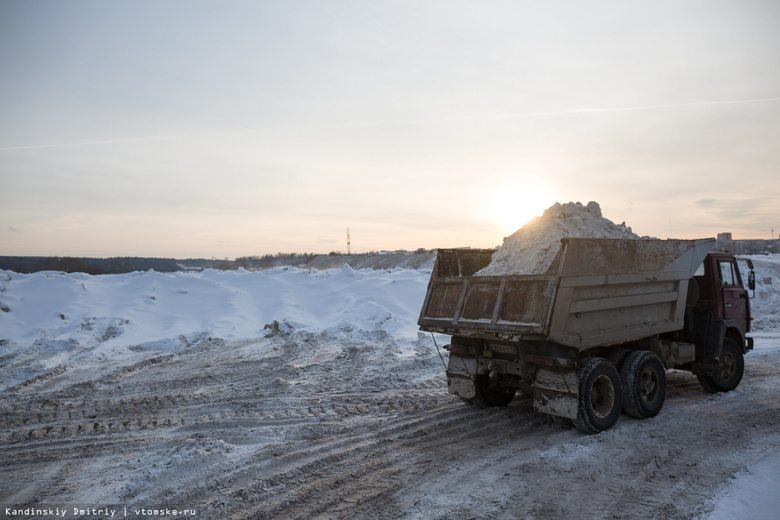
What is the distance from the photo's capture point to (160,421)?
6793 mm

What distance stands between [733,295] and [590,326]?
4.24m

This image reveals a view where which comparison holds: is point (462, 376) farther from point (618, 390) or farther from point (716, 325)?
point (716, 325)

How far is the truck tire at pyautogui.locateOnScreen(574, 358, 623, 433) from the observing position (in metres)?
5.77

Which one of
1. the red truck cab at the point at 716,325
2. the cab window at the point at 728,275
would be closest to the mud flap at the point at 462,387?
the red truck cab at the point at 716,325

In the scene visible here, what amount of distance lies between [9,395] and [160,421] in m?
3.83

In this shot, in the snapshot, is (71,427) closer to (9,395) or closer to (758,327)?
(9,395)

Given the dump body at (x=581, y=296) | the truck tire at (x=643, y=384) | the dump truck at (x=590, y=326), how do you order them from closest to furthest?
1. the dump body at (x=581, y=296)
2. the dump truck at (x=590, y=326)
3. the truck tire at (x=643, y=384)

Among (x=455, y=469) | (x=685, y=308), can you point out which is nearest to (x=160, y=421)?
(x=455, y=469)

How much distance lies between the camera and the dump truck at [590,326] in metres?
5.73

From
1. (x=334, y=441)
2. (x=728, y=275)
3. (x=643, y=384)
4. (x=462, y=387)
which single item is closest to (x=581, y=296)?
(x=643, y=384)

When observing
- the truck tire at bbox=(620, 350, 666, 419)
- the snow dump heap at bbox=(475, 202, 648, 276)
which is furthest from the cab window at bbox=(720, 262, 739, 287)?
the truck tire at bbox=(620, 350, 666, 419)

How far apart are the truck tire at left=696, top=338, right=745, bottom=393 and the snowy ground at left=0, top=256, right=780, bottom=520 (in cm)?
19

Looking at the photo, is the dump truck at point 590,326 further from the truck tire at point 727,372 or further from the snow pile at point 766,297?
the snow pile at point 766,297

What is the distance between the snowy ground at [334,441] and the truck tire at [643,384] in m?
0.22
